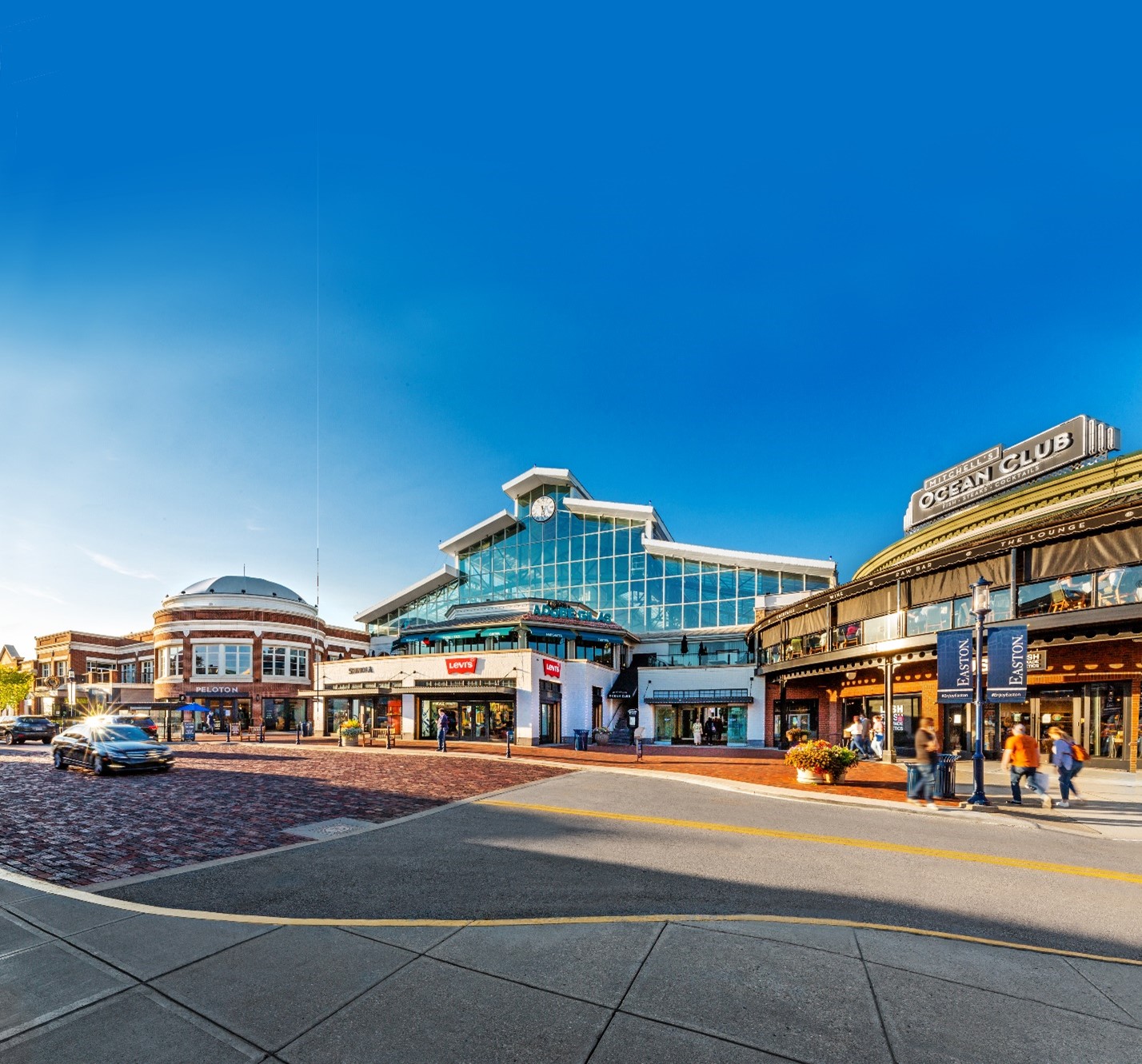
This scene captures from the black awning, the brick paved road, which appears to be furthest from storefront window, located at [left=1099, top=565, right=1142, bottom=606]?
the black awning

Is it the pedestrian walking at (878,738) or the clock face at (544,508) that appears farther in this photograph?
the clock face at (544,508)

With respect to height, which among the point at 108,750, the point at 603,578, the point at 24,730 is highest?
the point at 603,578

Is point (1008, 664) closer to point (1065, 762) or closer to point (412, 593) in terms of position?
point (1065, 762)

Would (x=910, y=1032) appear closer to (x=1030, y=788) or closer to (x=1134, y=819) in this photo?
(x=1134, y=819)

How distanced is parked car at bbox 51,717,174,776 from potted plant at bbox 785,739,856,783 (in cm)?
1907

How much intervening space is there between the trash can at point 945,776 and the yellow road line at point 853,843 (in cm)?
588

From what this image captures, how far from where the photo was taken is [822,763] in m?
17.7

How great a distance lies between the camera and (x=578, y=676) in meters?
36.9

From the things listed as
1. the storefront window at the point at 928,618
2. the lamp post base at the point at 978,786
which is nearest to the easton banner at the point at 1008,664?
the lamp post base at the point at 978,786

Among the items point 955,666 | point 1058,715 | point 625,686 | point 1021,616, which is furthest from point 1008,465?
point 625,686

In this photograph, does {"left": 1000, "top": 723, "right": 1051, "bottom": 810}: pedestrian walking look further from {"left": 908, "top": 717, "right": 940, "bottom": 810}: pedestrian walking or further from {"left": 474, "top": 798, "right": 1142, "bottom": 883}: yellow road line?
{"left": 474, "top": 798, "right": 1142, "bottom": 883}: yellow road line

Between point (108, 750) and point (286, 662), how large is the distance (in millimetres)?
33463

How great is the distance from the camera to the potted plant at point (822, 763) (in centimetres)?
1759

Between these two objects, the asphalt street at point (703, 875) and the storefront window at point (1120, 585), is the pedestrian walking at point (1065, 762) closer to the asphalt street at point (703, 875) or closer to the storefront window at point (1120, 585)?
the asphalt street at point (703, 875)
